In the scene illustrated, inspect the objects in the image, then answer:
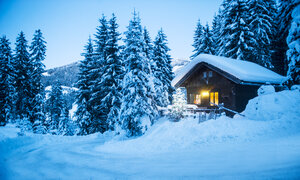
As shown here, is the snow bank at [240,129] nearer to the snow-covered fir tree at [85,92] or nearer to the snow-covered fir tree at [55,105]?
the snow-covered fir tree at [85,92]

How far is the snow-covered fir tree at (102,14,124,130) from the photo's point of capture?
17.4 m

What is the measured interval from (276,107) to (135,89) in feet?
29.6

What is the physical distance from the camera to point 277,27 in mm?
24406

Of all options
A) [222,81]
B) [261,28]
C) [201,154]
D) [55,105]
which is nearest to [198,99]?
[222,81]

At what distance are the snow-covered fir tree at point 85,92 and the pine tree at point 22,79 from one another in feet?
25.0

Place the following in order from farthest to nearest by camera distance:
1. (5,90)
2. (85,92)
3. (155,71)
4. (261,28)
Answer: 1. (155,71)
2. (261,28)
3. (5,90)
4. (85,92)

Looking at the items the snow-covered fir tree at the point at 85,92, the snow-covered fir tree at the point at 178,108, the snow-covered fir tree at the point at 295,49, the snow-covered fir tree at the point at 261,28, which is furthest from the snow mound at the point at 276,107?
the snow-covered fir tree at the point at 85,92

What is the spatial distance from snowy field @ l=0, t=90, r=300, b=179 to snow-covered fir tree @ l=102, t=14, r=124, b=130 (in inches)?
204

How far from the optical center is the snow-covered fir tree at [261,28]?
2203 cm

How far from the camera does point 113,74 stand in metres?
18.1

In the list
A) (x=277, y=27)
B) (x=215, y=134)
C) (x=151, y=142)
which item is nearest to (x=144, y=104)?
(x=151, y=142)

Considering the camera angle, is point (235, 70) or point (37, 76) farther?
point (37, 76)

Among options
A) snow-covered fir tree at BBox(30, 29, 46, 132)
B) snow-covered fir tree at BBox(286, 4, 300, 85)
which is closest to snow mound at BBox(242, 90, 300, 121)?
snow-covered fir tree at BBox(286, 4, 300, 85)

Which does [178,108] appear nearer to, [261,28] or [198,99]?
[198,99]
